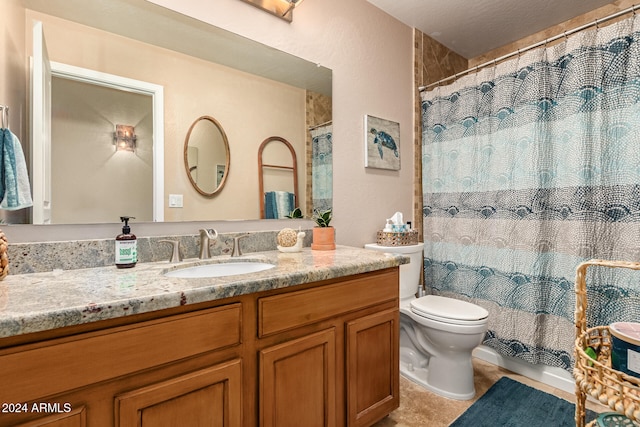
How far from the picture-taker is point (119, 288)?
2.90 feet

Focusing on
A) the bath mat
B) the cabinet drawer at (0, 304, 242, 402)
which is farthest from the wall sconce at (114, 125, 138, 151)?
the bath mat

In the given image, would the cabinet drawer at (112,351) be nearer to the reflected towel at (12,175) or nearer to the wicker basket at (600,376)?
the reflected towel at (12,175)

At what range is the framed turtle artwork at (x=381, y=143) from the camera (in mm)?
2150

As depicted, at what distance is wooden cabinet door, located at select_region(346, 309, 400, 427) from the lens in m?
1.30

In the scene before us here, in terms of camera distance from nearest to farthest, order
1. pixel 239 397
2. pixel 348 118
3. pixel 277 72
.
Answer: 1. pixel 239 397
2. pixel 277 72
3. pixel 348 118

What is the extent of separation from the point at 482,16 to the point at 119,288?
2763mm

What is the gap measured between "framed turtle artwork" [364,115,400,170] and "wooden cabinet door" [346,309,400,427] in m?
1.09

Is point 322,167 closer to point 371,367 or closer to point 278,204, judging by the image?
point 278,204

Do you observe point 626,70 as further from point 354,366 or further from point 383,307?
point 354,366

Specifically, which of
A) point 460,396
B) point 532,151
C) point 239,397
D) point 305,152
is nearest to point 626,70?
point 532,151

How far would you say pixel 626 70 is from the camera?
1604 millimetres

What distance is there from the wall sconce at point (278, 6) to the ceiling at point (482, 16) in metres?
0.80

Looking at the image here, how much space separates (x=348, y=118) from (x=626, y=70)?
1.44 m

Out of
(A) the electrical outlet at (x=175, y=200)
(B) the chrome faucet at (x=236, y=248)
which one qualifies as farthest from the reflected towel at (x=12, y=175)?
(B) the chrome faucet at (x=236, y=248)
